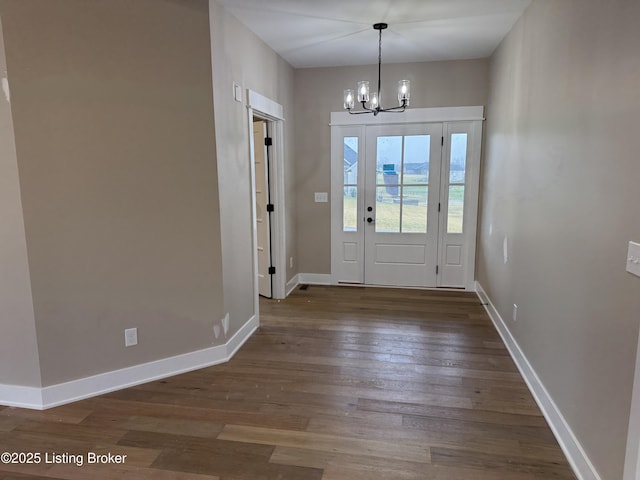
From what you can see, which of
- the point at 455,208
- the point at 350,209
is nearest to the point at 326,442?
the point at 350,209

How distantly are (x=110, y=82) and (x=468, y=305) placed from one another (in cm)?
387

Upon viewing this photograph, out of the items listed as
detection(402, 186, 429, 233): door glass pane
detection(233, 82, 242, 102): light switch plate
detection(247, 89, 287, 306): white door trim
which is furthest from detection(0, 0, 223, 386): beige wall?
detection(402, 186, 429, 233): door glass pane

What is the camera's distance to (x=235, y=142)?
3.15m

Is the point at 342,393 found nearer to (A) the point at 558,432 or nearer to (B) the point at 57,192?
(A) the point at 558,432

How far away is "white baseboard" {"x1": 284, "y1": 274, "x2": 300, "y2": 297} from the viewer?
4732 mm

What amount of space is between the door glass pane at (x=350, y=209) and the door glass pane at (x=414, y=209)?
23.2 inches

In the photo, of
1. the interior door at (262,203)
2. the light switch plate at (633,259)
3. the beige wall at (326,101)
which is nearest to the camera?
the light switch plate at (633,259)

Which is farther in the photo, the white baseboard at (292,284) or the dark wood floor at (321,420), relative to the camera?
→ the white baseboard at (292,284)

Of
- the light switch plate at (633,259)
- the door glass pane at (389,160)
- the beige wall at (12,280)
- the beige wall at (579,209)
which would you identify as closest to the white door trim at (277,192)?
the door glass pane at (389,160)

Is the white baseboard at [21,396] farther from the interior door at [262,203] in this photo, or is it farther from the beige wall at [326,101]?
the beige wall at [326,101]

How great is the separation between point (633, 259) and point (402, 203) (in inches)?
132

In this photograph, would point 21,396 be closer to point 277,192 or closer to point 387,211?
point 277,192

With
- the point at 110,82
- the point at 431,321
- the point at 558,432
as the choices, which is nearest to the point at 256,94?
the point at 110,82

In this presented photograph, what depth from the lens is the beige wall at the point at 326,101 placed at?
449 cm
